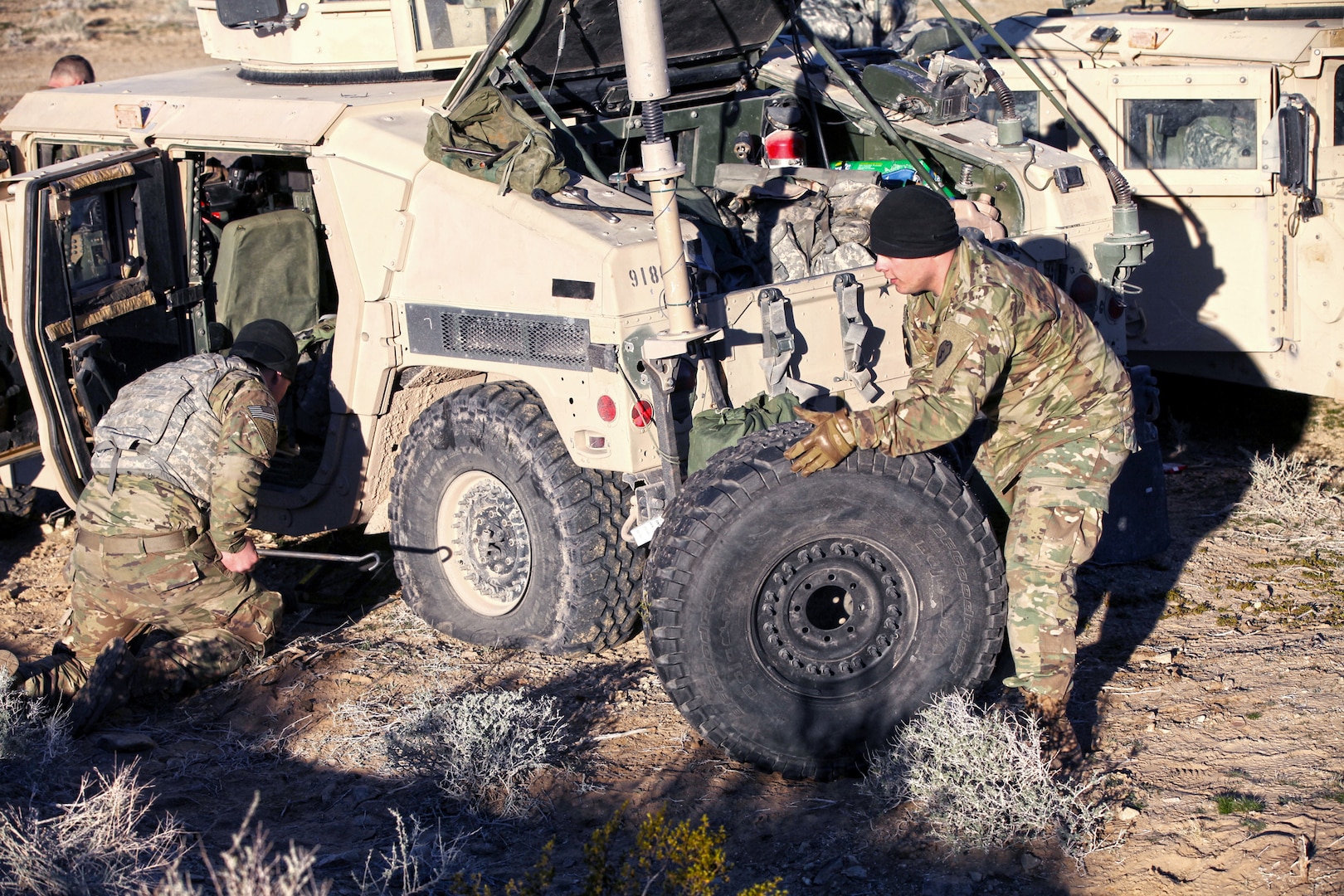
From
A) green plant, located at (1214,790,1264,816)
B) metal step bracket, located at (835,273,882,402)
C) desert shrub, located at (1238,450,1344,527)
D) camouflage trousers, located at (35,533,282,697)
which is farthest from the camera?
desert shrub, located at (1238,450,1344,527)

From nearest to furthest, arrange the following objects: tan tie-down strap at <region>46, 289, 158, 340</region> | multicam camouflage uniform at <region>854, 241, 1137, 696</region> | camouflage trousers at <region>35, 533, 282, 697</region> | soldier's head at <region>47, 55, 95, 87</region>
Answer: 1. multicam camouflage uniform at <region>854, 241, 1137, 696</region>
2. camouflage trousers at <region>35, 533, 282, 697</region>
3. tan tie-down strap at <region>46, 289, 158, 340</region>
4. soldier's head at <region>47, 55, 95, 87</region>

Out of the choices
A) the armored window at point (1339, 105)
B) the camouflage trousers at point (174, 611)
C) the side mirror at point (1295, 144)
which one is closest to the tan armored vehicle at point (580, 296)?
the camouflage trousers at point (174, 611)

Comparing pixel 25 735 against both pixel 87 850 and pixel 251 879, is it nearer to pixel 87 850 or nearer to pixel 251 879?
pixel 87 850

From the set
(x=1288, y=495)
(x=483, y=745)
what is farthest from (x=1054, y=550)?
(x=1288, y=495)

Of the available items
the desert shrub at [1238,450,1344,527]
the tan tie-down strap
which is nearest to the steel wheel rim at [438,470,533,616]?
the tan tie-down strap

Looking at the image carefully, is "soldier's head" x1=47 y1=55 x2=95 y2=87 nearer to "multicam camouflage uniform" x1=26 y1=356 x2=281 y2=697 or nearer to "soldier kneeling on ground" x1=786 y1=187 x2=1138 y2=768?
"multicam camouflage uniform" x1=26 y1=356 x2=281 y2=697

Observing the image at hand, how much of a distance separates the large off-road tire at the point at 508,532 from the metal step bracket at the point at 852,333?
0.96m

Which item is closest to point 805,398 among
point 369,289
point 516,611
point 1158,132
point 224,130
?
point 516,611

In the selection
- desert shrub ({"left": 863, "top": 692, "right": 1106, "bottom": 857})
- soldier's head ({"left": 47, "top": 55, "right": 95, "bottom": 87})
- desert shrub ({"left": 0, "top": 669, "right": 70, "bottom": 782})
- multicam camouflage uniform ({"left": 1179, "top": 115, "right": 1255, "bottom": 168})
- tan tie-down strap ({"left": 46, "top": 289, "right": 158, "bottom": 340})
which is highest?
soldier's head ({"left": 47, "top": 55, "right": 95, "bottom": 87})

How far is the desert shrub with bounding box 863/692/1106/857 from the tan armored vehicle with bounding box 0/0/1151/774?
0.18 meters

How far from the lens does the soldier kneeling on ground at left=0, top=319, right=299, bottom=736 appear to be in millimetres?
5094

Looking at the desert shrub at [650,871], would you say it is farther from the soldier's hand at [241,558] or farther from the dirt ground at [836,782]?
the soldier's hand at [241,558]

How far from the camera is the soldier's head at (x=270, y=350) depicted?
5.37m

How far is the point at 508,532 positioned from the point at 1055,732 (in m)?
2.13
